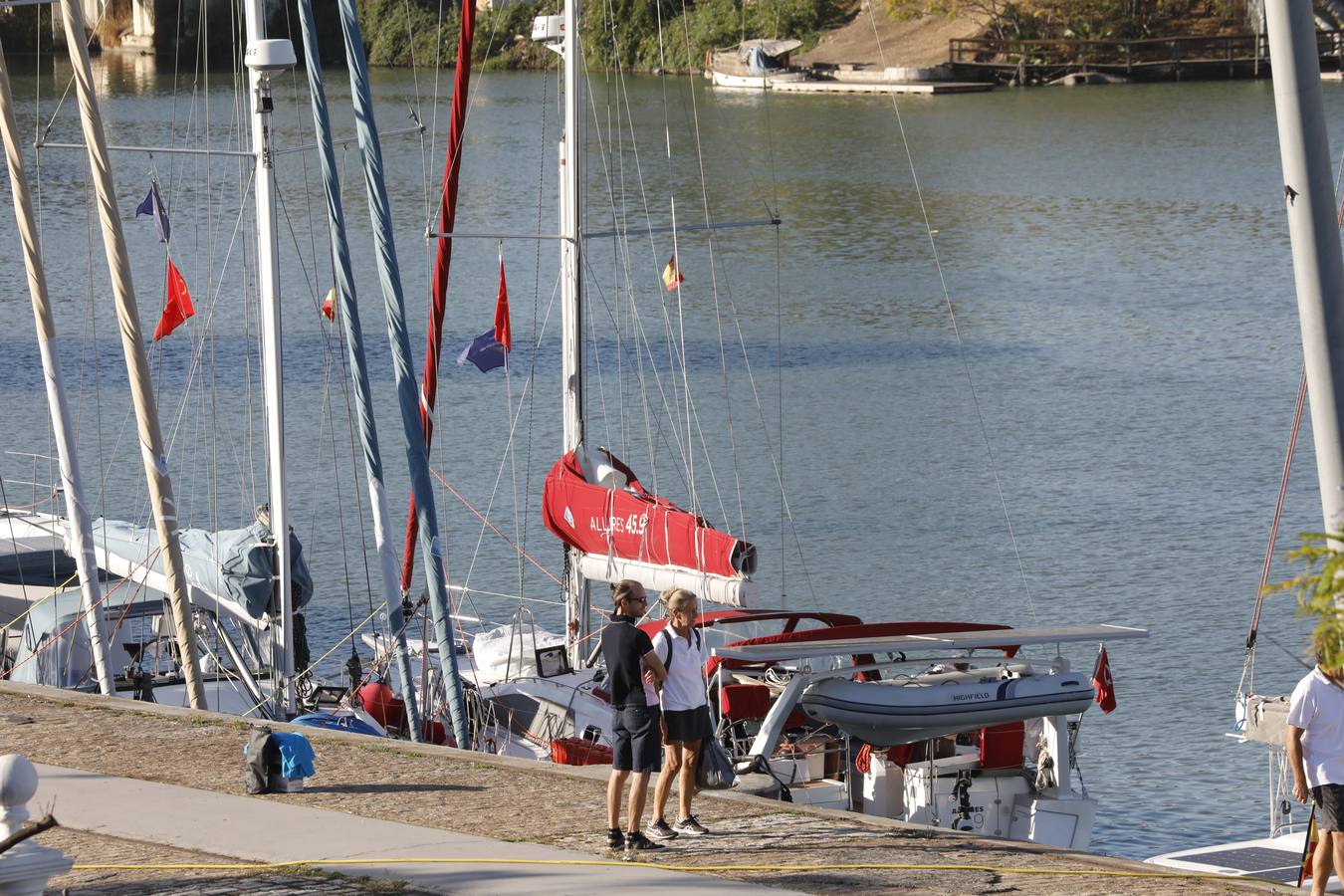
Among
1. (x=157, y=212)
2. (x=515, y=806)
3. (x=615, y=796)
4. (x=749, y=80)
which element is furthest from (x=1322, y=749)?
(x=749, y=80)

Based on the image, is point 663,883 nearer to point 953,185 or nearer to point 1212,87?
point 953,185

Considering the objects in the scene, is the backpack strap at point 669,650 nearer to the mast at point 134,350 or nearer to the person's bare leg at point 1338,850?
the person's bare leg at point 1338,850

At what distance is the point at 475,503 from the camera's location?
92.6 feet

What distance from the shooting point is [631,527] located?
56.5 ft

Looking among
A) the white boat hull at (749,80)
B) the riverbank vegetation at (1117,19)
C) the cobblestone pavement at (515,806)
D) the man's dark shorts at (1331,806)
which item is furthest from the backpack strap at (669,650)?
the riverbank vegetation at (1117,19)

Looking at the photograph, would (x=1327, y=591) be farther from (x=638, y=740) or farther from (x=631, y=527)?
(x=631, y=527)

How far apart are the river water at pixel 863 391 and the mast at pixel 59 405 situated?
432 centimetres

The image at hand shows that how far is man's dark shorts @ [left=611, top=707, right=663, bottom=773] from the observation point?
10172mm

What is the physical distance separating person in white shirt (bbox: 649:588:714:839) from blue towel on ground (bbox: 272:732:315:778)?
7.37 ft

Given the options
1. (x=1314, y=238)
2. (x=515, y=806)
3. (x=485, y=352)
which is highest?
(x=1314, y=238)

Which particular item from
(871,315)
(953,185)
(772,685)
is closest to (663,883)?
(772,685)

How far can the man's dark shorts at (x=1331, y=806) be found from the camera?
30.7 ft

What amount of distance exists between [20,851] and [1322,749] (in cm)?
610

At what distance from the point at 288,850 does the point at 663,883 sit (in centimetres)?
209
